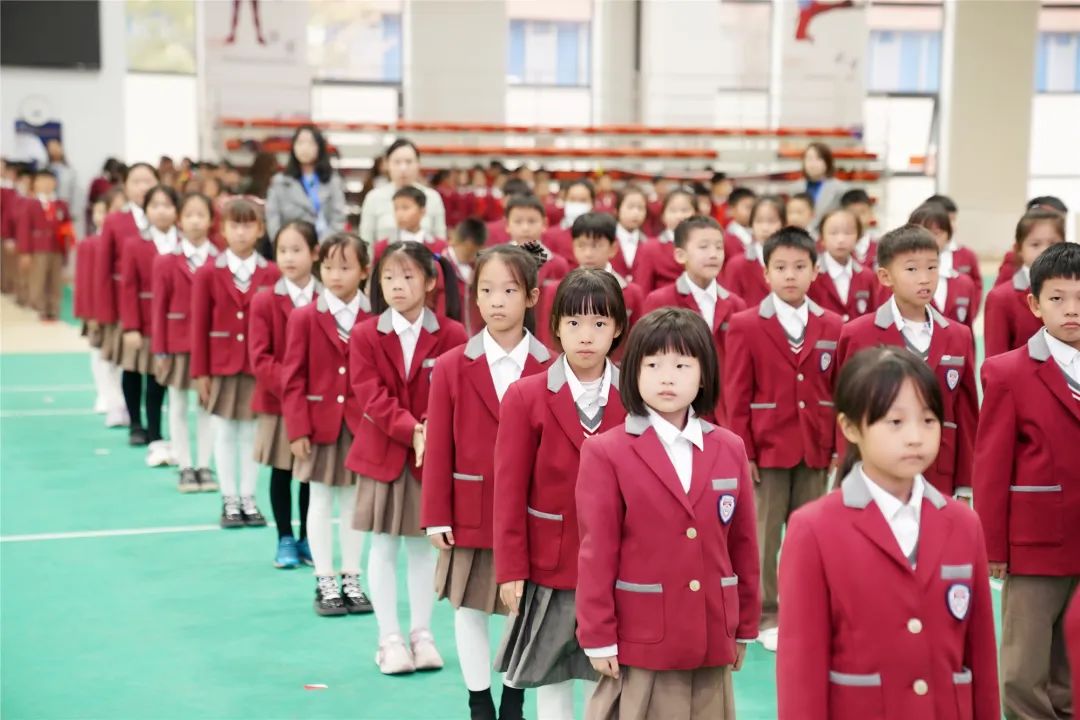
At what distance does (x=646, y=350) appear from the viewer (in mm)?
2600

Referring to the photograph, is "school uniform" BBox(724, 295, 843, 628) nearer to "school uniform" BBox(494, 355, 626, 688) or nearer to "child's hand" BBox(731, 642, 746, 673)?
"school uniform" BBox(494, 355, 626, 688)

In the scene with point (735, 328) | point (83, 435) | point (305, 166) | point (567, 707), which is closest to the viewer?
point (567, 707)

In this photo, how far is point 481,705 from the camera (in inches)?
140

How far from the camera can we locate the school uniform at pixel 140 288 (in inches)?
290

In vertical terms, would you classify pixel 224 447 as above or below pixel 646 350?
below

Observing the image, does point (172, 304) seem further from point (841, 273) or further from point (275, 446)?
point (841, 273)

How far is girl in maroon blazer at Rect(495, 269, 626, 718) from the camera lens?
3.06 metres

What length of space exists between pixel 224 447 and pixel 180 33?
13769 mm

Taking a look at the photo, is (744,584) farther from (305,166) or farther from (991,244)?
(991,244)

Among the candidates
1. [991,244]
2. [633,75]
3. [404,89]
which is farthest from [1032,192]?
[404,89]

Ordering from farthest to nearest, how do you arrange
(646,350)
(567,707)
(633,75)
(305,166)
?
(633,75) → (305,166) → (567,707) → (646,350)

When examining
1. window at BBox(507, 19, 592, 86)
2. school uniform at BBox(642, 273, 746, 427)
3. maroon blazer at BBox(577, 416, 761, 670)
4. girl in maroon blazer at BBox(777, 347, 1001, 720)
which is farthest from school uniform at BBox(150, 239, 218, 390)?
window at BBox(507, 19, 592, 86)

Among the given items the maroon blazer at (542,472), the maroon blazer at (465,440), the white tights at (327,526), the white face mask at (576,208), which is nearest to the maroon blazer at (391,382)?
the maroon blazer at (465,440)

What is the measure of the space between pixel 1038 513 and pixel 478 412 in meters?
1.46
